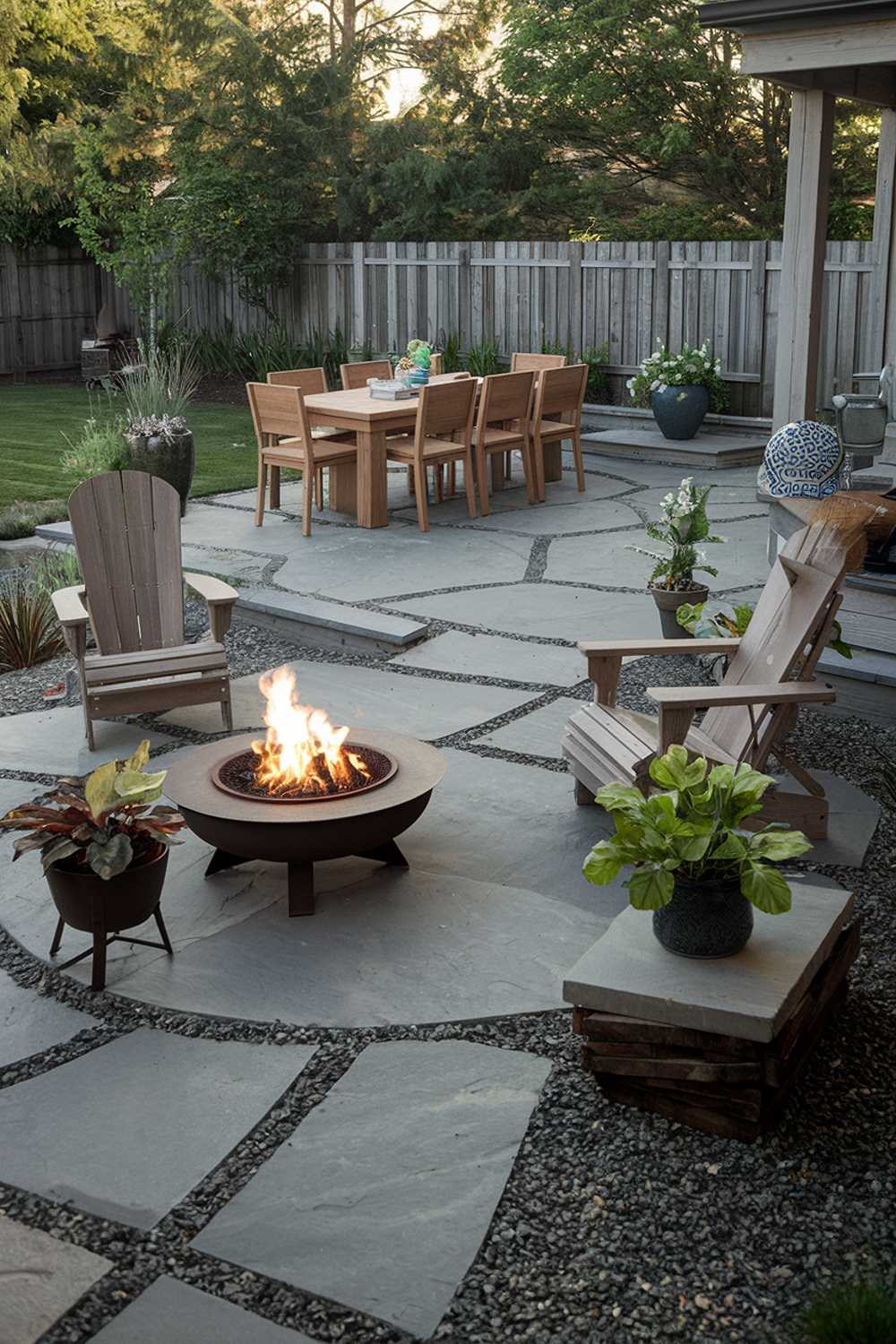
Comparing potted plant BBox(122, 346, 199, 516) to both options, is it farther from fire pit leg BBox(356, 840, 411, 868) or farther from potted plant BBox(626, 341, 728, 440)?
fire pit leg BBox(356, 840, 411, 868)

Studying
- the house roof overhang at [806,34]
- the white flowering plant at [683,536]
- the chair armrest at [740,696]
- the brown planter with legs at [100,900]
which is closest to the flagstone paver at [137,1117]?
the brown planter with legs at [100,900]

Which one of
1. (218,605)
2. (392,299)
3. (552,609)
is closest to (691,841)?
(218,605)

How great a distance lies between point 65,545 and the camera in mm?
8609

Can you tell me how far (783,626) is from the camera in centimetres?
427

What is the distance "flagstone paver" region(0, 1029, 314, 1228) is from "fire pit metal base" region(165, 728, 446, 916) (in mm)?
671

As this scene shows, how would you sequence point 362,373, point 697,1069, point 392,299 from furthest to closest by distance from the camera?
point 392,299
point 362,373
point 697,1069

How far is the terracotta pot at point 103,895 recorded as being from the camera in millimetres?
3475

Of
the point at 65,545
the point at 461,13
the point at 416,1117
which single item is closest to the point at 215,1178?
the point at 416,1117

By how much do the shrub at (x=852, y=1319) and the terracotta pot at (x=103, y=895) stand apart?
1.91m

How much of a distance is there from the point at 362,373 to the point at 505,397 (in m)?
1.67

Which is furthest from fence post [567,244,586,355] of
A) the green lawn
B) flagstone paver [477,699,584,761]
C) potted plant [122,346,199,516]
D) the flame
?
the flame

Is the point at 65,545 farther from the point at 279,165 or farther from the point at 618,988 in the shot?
the point at 279,165

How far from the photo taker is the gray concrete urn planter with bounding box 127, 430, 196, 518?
8.81 m

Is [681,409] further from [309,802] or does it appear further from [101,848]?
[101,848]
